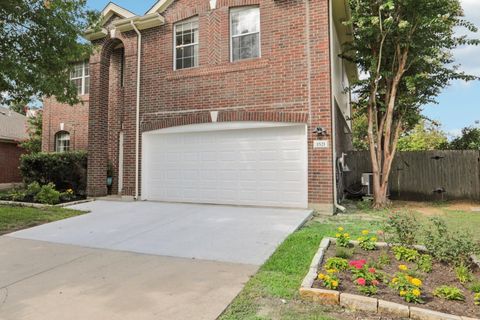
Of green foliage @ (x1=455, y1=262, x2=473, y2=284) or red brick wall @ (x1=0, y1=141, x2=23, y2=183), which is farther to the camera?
red brick wall @ (x1=0, y1=141, x2=23, y2=183)

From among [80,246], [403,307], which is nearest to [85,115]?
[80,246]

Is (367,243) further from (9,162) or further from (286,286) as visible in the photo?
(9,162)

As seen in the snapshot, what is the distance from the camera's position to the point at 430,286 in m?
3.56

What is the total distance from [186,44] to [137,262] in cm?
779

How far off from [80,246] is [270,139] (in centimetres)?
540

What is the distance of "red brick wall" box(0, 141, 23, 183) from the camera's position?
18844mm

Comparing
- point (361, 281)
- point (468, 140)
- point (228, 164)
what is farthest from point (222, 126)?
point (468, 140)

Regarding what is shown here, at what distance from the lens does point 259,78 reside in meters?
9.25

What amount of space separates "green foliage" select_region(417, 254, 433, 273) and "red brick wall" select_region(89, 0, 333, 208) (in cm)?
425

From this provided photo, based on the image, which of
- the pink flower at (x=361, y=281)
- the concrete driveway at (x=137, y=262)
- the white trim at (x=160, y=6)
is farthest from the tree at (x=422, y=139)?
the pink flower at (x=361, y=281)

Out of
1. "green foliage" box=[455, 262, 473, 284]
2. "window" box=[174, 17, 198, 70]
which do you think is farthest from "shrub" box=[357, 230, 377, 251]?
"window" box=[174, 17, 198, 70]

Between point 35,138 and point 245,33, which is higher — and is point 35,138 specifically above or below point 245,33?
below

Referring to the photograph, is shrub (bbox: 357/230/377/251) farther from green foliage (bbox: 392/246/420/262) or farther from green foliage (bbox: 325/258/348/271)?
green foliage (bbox: 325/258/348/271)

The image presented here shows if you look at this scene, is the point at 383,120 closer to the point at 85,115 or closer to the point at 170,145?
the point at 170,145
